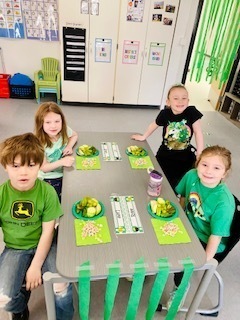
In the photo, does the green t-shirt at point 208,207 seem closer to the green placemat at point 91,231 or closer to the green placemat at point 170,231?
the green placemat at point 170,231

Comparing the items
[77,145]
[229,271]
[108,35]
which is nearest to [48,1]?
[108,35]

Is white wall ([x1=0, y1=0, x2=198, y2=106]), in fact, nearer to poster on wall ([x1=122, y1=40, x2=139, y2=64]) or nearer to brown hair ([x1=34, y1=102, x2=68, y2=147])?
poster on wall ([x1=122, y1=40, x2=139, y2=64])

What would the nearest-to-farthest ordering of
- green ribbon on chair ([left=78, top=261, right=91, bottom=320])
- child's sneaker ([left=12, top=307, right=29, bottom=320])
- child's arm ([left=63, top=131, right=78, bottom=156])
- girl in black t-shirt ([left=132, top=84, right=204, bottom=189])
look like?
green ribbon on chair ([left=78, top=261, right=91, bottom=320]) < child's sneaker ([left=12, top=307, right=29, bottom=320]) < child's arm ([left=63, top=131, right=78, bottom=156]) < girl in black t-shirt ([left=132, top=84, right=204, bottom=189])

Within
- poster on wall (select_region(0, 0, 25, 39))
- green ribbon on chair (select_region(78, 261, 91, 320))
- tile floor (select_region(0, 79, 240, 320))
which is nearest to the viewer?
green ribbon on chair (select_region(78, 261, 91, 320))

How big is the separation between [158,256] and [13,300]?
0.62 m

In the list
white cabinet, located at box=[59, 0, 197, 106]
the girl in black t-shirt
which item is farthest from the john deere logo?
white cabinet, located at box=[59, 0, 197, 106]

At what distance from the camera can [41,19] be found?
360 centimetres

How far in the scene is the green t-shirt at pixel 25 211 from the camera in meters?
0.99

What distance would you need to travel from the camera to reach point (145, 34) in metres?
3.47

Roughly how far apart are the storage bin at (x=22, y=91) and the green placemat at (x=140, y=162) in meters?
3.08

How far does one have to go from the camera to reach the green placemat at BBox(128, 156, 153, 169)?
139cm

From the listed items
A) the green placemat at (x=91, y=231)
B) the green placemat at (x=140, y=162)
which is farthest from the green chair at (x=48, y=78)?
the green placemat at (x=91, y=231)

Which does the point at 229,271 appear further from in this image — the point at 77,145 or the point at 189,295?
the point at 77,145

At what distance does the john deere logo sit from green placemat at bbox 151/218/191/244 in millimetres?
517
